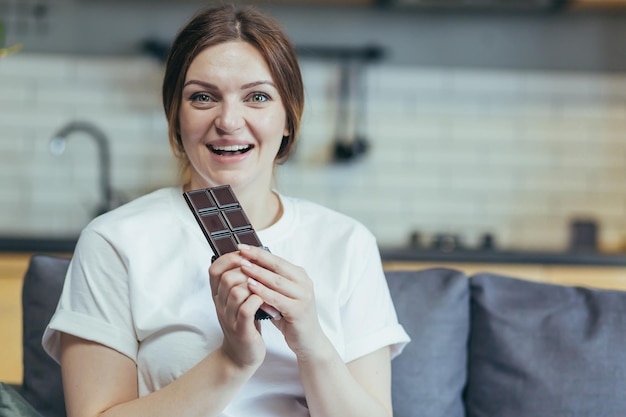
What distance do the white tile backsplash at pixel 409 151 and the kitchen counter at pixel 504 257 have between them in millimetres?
502

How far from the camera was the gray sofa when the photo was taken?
1802mm

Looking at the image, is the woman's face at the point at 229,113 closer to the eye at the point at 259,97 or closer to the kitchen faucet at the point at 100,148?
the eye at the point at 259,97

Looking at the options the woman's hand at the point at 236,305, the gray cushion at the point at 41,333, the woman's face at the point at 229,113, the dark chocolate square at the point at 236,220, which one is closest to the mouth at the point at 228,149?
the woman's face at the point at 229,113

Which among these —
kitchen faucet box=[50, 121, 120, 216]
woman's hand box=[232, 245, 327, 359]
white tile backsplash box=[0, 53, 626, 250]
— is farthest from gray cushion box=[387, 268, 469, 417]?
kitchen faucet box=[50, 121, 120, 216]

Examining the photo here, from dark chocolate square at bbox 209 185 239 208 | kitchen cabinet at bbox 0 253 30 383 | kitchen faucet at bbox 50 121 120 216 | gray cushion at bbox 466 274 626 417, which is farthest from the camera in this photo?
kitchen faucet at bbox 50 121 120 216

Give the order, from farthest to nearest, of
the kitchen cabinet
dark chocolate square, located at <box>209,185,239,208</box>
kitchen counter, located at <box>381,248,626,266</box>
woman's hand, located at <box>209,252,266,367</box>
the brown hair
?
1. kitchen counter, located at <box>381,248,626,266</box>
2. the kitchen cabinet
3. the brown hair
4. dark chocolate square, located at <box>209,185,239,208</box>
5. woman's hand, located at <box>209,252,266,367</box>

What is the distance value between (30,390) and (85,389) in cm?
37

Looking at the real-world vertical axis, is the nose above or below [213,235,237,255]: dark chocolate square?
above

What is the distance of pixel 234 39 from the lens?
168 centimetres

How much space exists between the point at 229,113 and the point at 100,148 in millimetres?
2444

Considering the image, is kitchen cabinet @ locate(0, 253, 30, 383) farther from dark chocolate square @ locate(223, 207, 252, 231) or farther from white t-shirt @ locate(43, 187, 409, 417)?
dark chocolate square @ locate(223, 207, 252, 231)

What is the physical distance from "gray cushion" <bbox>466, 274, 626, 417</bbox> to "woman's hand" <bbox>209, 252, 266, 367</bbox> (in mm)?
657

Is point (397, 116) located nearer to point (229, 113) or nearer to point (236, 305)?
point (229, 113)

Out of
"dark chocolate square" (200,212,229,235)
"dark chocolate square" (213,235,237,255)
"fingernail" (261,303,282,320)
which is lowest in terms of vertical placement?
"fingernail" (261,303,282,320)
